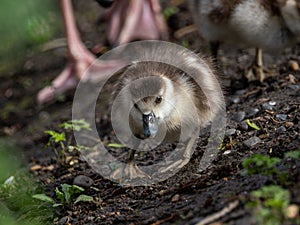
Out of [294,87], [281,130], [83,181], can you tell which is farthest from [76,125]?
[281,130]

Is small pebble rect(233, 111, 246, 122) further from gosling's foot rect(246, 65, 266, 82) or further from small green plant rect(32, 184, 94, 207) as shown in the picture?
small green plant rect(32, 184, 94, 207)

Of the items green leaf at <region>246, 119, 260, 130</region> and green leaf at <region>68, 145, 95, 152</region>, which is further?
green leaf at <region>68, 145, 95, 152</region>

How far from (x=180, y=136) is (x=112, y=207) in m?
0.61

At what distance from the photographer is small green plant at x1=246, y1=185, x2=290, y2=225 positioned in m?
2.02

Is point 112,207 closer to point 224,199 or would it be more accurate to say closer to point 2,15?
point 224,199

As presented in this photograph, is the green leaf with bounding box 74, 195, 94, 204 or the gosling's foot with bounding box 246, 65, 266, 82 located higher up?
the green leaf with bounding box 74, 195, 94, 204

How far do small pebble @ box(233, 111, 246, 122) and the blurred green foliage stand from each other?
2.26m

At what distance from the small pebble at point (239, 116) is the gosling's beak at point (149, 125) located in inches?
29.2

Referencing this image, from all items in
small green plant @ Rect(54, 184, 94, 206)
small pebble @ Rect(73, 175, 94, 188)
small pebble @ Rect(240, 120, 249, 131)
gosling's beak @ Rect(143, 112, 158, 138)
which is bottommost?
small pebble @ Rect(240, 120, 249, 131)

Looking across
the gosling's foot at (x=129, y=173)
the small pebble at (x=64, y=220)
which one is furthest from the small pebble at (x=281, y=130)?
the small pebble at (x=64, y=220)

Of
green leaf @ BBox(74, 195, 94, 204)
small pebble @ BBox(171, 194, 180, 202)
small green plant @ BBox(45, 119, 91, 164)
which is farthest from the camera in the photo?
small green plant @ BBox(45, 119, 91, 164)

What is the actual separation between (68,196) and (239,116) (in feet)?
3.78

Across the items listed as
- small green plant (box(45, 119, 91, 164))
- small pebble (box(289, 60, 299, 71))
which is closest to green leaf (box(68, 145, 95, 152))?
small green plant (box(45, 119, 91, 164))

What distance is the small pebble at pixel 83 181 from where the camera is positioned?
11.4 feet
